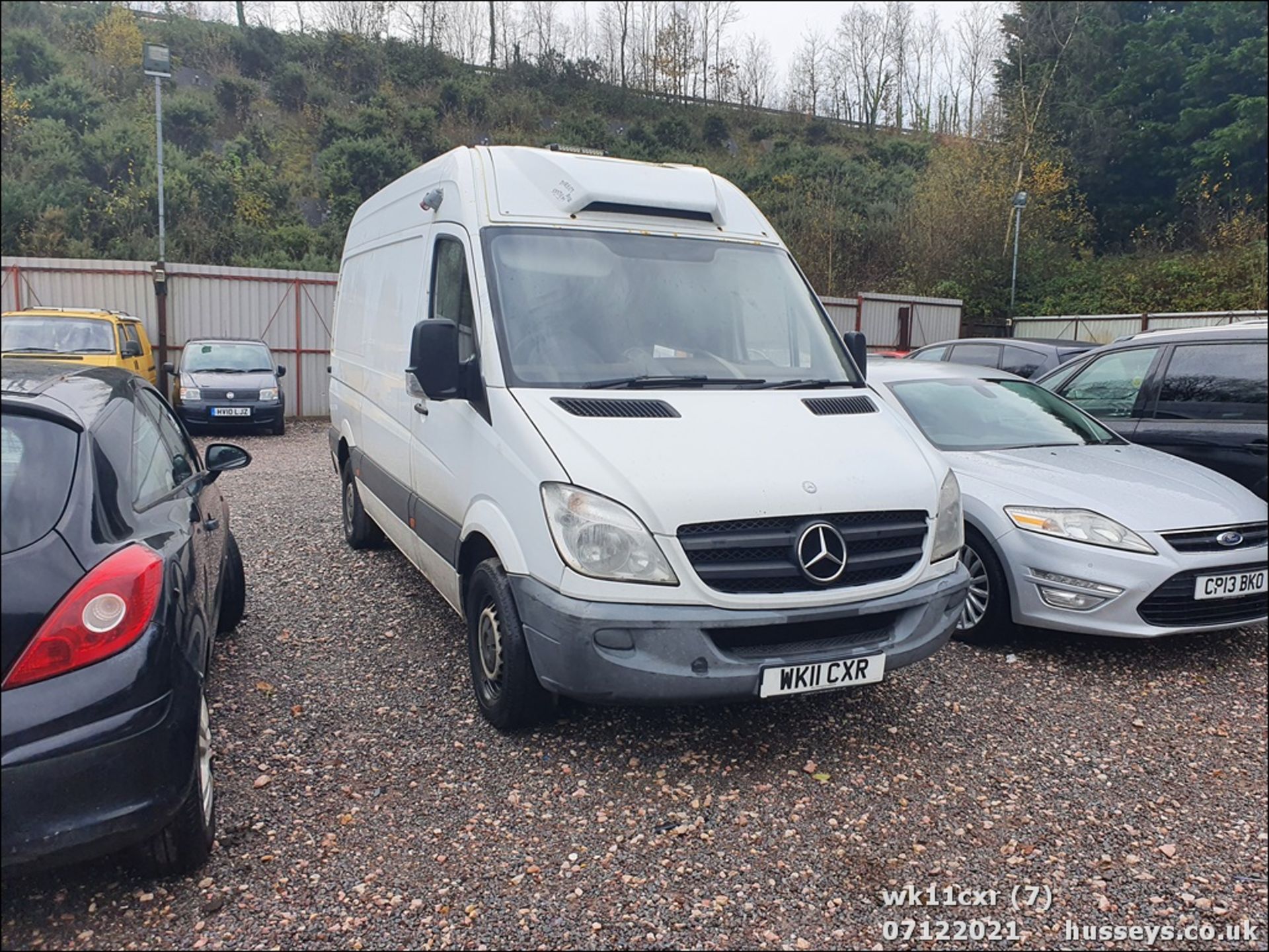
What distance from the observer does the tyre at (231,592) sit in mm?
4789

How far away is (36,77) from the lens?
1.16m

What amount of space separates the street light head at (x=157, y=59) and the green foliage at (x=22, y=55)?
0.21 meters

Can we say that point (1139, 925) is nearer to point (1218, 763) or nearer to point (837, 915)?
point (837, 915)

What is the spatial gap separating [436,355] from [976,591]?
314 cm

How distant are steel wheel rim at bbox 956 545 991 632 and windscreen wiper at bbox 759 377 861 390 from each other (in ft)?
4.24

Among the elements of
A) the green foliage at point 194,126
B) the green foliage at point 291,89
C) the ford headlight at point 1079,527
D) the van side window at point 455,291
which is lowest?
the ford headlight at point 1079,527

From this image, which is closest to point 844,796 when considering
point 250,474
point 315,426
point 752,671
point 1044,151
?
point 752,671

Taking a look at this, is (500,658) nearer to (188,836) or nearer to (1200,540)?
(188,836)

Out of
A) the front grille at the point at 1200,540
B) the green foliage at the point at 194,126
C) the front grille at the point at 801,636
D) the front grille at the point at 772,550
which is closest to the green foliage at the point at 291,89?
the green foliage at the point at 194,126

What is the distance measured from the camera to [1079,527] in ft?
14.4

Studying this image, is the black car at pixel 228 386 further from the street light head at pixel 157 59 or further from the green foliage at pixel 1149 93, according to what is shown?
the green foliage at pixel 1149 93

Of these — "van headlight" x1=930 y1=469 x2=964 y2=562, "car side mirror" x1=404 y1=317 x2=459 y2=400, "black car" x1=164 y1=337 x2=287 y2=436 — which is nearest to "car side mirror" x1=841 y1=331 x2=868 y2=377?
"van headlight" x1=930 y1=469 x2=964 y2=562

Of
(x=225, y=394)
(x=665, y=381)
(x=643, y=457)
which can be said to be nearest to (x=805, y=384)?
(x=665, y=381)

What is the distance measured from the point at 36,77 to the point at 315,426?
52.5 feet
